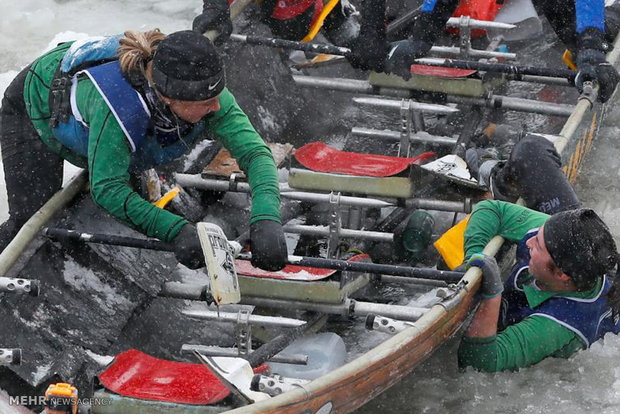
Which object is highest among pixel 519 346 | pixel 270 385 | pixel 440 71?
pixel 440 71

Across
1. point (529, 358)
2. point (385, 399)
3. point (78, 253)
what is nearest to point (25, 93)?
point (78, 253)

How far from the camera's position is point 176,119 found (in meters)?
4.77

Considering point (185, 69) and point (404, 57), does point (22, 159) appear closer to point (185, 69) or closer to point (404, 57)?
point (185, 69)

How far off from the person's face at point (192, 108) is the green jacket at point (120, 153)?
0.22m

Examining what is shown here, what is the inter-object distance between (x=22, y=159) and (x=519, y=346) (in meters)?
2.29

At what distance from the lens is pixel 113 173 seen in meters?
4.65

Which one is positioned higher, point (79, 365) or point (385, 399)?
point (79, 365)

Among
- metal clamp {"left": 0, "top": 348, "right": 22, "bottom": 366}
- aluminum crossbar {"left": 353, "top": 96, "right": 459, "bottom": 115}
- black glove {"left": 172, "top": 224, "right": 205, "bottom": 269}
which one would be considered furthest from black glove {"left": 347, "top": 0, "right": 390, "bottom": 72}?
metal clamp {"left": 0, "top": 348, "right": 22, "bottom": 366}

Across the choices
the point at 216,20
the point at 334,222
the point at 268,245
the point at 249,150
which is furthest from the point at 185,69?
the point at 216,20

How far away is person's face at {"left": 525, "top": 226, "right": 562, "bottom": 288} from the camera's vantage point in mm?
4719

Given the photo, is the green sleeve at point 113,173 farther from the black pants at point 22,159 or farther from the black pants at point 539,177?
the black pants at point 539,177

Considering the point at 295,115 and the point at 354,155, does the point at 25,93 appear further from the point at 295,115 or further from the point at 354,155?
the point at 295,115

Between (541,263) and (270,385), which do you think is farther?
(541,263)

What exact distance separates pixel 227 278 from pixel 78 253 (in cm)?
100
